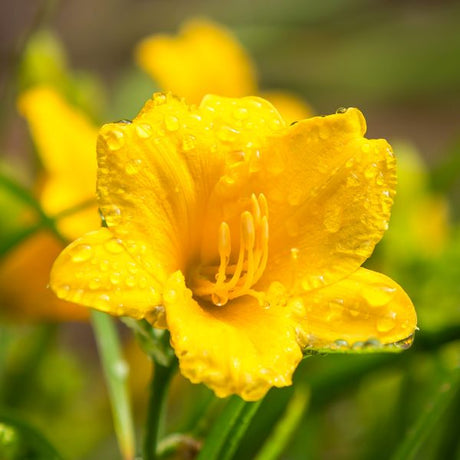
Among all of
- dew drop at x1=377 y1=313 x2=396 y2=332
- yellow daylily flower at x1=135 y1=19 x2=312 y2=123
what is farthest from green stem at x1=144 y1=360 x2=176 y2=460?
yellow daylily flower at x1=135 y1=19 x2=312 y2=123

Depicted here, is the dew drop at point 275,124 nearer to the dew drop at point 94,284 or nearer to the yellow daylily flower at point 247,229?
the yellow daylily flower at point 247,229

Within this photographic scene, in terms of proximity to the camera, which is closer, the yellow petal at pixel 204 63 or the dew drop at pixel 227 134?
the dew drop at pixel 227 134

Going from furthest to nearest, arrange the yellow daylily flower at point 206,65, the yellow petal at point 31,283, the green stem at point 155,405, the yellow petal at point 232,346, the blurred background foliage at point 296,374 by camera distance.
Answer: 1. the yellow daylily flower at point 206,65
2. the yellow petal at point 31,283
3. the blurred background foliage at point 296,374
4. the green stem at point 155,405
5. the yellow petal at point 232,346

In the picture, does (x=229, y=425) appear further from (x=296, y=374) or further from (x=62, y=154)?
(x=62, y=154)

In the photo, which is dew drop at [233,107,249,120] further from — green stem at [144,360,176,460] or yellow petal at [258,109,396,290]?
green stem at [144,360,176,460]

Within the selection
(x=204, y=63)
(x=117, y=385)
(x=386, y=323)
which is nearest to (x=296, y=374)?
(x=117, y=385)

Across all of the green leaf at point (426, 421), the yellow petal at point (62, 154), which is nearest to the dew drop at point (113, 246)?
the green leaf at point (426, 421)

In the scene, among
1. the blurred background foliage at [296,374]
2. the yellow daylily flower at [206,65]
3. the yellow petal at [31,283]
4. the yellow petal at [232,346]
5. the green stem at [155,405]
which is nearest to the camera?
the yellow petal at [232,346]

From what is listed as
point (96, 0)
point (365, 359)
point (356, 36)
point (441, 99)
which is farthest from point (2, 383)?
point (441, 99)
